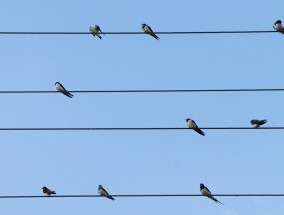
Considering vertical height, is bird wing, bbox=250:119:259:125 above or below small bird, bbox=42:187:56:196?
below

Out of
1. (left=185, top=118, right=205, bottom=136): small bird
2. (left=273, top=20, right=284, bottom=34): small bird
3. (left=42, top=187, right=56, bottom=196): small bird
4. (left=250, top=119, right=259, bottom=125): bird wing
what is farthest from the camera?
(left=42, top=187, right=56, bottom=196): small bird

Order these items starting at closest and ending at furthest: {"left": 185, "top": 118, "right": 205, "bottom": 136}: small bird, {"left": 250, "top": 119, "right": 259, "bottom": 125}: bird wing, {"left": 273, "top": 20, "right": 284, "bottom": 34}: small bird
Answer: {"left": 250, "top": 119, "right": 259, "bottom": 125}: bird wing < {"left": 185, "top": 118, "right": 205, "bottom": 136}: small bird < {"left": 273, "top": 20, "right": 284, "bottom": 34}: small bird

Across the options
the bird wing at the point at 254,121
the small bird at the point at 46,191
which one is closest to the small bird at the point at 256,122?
the bird wing at the point at 254,121

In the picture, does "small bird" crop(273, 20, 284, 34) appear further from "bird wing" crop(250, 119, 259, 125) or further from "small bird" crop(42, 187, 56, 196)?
"small bird" crop(42, 187, 56, 196)

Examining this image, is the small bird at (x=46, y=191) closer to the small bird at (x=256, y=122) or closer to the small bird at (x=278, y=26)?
the small bird at (x=256, y=122)

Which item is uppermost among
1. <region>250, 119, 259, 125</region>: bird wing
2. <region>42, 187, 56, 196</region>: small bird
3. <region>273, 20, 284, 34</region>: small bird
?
<region>273, 20, 284, 34</region>: small bird

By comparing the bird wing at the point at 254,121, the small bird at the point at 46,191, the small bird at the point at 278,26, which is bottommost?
the bird wing at the point at 254,121

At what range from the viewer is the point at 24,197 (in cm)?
1655

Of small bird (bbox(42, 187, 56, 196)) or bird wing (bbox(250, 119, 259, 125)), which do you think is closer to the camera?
bird wing (bbox(250, 119, 259, 125))

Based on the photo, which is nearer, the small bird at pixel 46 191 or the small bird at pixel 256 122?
the small bird at pixel 256 122

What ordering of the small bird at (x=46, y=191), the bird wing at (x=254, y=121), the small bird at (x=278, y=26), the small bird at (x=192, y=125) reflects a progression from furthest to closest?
the small bird at (x=46, y=191) → the small bird at (x=278, y=26) → the small bird at (x=192, y=125) → the bird wing at (x=254, y=121)

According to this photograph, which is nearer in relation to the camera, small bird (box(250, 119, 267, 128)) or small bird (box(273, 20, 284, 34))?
small bird (box(250, 119, 267, 128))

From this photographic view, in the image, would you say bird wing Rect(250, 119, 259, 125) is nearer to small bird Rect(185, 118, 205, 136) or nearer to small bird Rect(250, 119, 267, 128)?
small bird Rect(250, 119, 267, 128)

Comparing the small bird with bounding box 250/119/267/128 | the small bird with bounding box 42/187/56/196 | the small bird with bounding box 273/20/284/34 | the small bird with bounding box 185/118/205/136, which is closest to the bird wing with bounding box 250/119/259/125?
Answer: the small bird with bounding box 250/119/267/128
